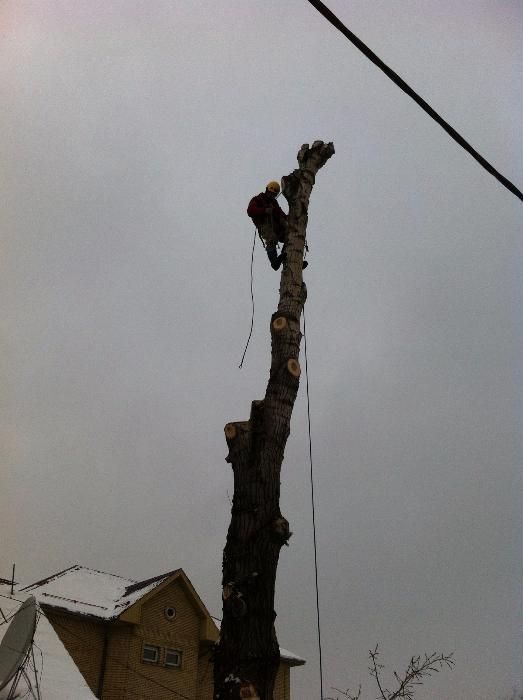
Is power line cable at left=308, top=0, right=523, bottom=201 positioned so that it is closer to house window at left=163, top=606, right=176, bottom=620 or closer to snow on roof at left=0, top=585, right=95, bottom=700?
snow on roof at left=0, top=585, right=95, bottom=700

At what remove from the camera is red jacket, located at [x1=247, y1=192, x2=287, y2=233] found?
24.0 feet

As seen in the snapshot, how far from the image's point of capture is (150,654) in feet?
63.2

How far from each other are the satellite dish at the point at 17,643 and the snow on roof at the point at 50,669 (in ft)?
1.97

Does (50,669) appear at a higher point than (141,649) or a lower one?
lower

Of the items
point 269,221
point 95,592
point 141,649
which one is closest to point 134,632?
point 141,649

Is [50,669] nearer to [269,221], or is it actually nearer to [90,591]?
[90,591]

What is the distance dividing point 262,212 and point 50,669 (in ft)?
31.4

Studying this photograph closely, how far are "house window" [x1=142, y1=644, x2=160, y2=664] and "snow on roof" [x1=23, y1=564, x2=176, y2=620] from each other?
1.38 metres

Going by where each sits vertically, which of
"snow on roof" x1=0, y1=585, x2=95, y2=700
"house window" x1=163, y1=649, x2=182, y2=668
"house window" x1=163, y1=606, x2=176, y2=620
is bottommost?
"snow on roof" x1=0, y1=585, x2=95, y2=700

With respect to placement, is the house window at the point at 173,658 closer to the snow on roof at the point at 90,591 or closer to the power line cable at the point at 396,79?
the snow on roof at the point at 90,591

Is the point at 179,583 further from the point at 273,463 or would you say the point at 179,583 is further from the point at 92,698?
the point at 273,463

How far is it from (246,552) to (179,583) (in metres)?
17.8

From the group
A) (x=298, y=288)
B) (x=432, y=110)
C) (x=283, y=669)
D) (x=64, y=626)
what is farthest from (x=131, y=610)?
(x=432, y=110)

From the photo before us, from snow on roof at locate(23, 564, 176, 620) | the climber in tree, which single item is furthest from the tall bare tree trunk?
snow on roof at locate(23, 564, 176, 620)
